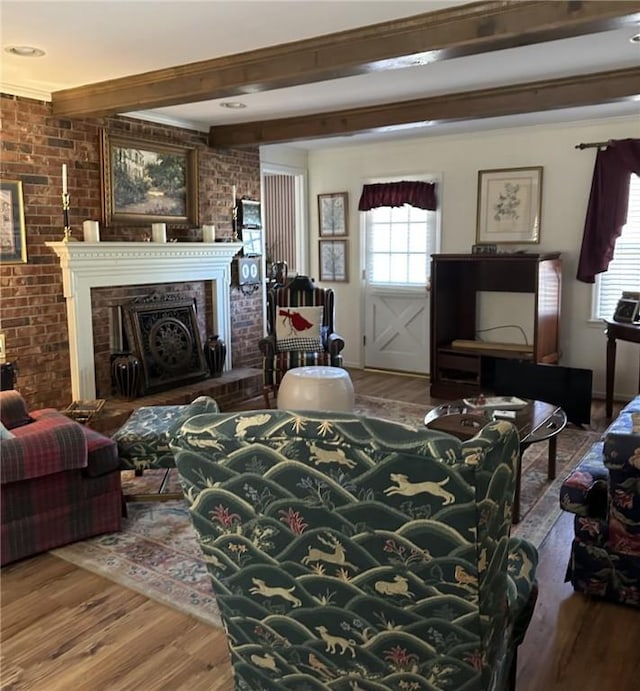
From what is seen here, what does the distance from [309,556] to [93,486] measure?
6.40ft

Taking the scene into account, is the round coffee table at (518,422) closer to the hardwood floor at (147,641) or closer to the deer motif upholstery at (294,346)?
the hardwood floor at (147,641)

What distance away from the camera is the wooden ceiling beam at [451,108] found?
383 centimetres

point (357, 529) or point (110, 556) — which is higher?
point (357, 529)

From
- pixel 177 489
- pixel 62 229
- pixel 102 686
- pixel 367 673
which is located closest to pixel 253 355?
pixel 62 229

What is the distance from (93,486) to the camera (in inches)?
116

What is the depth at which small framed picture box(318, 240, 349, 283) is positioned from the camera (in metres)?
6.91

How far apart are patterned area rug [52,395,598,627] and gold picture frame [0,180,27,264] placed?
1.60 m

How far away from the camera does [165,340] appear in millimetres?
4938

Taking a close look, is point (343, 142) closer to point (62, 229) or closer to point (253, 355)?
point (253, 355)

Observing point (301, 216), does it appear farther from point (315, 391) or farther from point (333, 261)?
point (315, 391)

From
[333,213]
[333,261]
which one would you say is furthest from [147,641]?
[333,213]

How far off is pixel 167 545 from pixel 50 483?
606mm

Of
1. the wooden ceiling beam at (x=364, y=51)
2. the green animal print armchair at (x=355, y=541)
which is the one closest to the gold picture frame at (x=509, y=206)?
the wooden ceiling beam at (x=364, y=51)

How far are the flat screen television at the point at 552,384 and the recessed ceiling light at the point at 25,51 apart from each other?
3696mm
